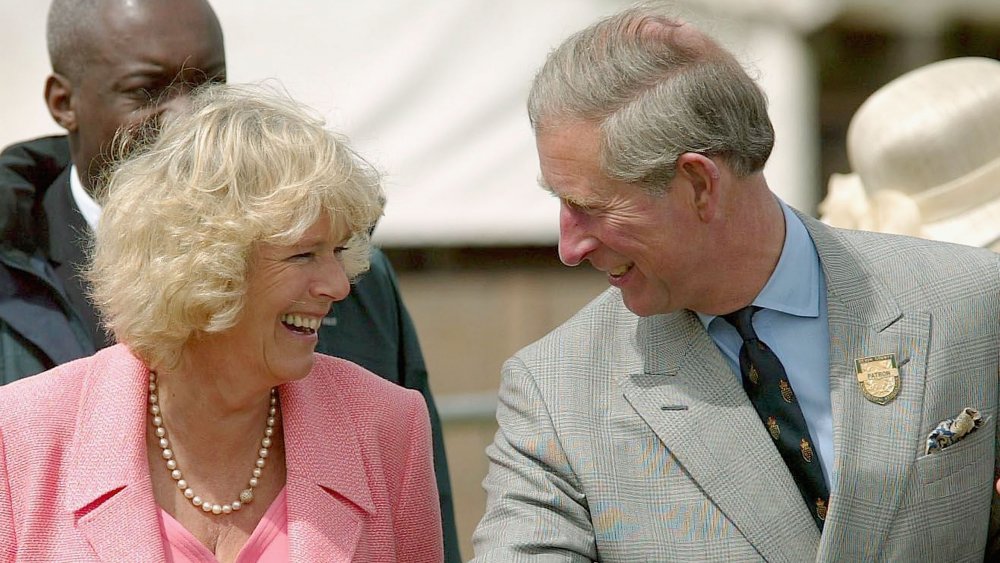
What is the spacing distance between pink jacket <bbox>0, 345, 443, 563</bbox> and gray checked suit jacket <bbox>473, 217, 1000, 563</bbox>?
22cm

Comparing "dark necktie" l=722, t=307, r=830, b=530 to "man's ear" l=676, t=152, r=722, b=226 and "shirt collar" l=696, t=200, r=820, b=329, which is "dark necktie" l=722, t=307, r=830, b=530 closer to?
"shirt collar" l=696, t=200, r=820, b=329

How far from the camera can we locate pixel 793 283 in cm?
309

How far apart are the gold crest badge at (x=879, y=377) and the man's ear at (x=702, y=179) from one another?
0.41 meters

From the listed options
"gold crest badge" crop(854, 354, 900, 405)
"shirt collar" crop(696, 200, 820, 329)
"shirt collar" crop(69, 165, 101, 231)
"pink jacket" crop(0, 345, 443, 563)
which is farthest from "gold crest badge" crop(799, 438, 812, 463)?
"shirt collar" crop(69, 165, 101, 231)

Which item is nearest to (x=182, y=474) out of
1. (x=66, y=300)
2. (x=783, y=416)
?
(x=66, y=300)

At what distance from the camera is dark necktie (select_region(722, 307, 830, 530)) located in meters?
2.96

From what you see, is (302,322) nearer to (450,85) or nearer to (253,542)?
(253,542)

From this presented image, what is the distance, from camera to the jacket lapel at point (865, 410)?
2879 millimetres

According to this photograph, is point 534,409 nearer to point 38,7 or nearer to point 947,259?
point 947,259

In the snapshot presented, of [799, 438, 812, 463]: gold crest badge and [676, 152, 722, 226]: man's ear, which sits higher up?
[676, 152, 722, 226]: man's ear

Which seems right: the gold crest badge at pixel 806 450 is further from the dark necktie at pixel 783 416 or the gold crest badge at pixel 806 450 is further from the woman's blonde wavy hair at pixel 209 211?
the woman's blonde wavy hair at pixel 209 211

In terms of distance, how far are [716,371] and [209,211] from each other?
1012mm

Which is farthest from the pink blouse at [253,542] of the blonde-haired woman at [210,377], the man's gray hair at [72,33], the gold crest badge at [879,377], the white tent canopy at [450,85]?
the white tent canopy at [450,85]

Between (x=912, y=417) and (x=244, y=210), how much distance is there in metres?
1.30
